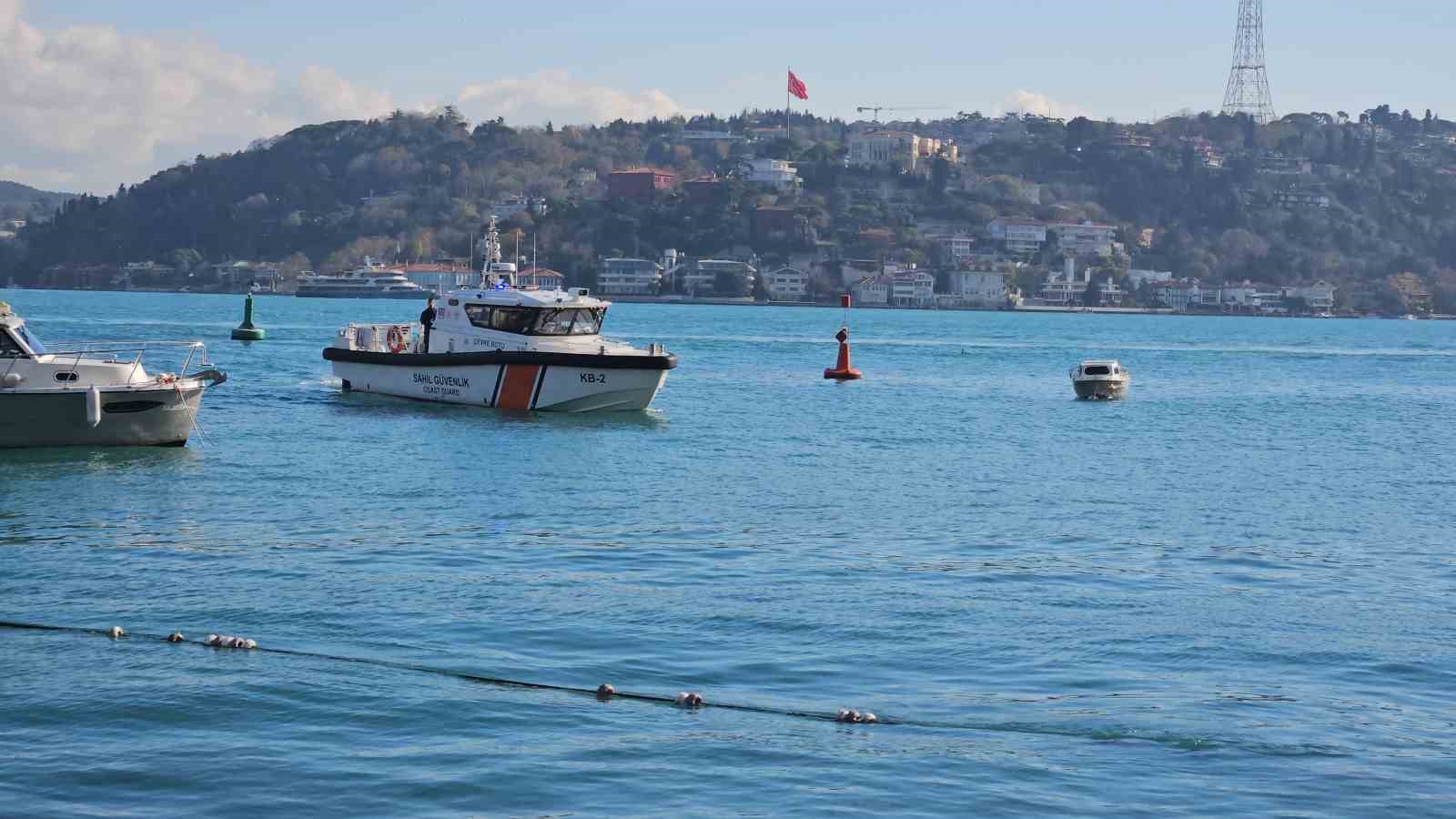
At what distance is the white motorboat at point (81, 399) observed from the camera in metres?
33.9

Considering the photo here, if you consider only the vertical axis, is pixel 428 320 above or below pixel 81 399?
above

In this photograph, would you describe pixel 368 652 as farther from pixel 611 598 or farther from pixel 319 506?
pixel 319 506

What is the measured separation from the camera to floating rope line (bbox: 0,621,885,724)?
16047 millimetres

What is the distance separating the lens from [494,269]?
163 ft

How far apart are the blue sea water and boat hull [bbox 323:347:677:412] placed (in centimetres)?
348

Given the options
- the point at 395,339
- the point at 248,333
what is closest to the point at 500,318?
the point at 395,339

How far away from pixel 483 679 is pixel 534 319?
97.9 ft

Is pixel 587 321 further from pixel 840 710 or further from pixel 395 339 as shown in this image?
pixel 840 710

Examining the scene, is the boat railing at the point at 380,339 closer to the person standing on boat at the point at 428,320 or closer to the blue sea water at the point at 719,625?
the person standing on boat at the point at 428,320

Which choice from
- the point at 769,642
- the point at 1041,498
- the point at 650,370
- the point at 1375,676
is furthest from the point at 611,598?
the point at 650,370

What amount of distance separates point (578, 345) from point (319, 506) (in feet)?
60.5

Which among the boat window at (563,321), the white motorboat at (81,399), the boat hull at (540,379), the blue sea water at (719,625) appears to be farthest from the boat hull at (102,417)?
the boat window at (563,321)

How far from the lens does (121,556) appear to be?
76.4 ft

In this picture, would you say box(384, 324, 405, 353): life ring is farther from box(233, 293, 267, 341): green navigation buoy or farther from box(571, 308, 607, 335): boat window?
box(233, 293, 267, 341): green navigation buoy
